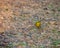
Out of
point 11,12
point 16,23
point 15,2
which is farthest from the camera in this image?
point 15,2

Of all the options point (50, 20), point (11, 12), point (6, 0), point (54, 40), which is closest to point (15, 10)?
point (11, 12)

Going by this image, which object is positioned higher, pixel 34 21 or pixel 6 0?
pixel 6 0

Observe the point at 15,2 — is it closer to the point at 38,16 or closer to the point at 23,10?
the point at 23,10

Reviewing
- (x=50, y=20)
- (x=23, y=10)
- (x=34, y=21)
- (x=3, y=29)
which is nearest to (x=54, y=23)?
(x=50, y=20)

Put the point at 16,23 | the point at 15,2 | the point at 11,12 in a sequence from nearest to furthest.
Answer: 1. the point at 16,23
2. the point at 11,12
3. the point at 15,2

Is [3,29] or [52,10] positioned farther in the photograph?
[52,10]

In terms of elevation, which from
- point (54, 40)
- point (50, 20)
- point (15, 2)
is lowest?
point (54, 40)

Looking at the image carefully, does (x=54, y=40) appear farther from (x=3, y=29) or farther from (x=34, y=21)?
(x=3, y=29)
